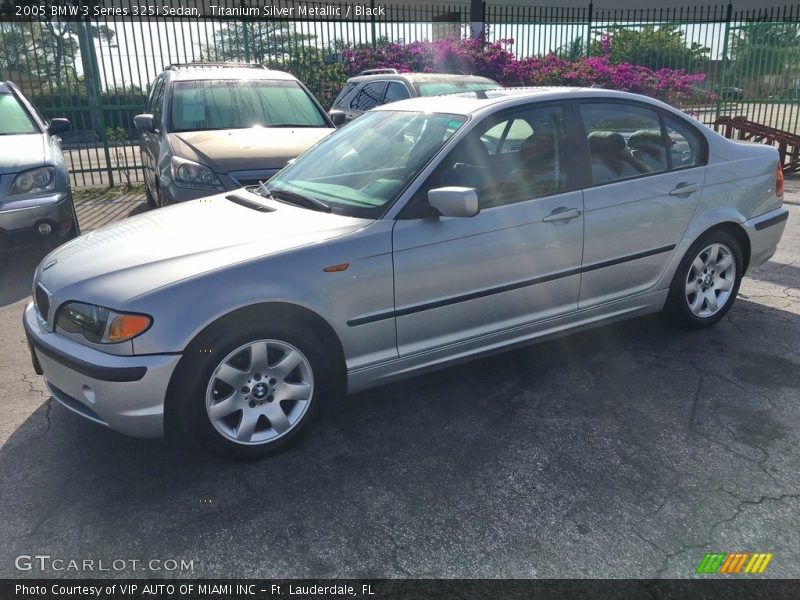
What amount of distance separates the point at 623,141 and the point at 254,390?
272 cm

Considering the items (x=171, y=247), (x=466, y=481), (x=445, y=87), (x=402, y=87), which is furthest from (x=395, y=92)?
(x=466, y=481)

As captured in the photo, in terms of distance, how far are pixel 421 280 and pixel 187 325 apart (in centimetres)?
117

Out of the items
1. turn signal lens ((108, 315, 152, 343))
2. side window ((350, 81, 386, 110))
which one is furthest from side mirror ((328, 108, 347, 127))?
turn signal lens ((108, 315, 152, 343))

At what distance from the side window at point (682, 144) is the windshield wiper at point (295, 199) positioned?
2.33 m

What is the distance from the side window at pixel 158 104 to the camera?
24.3 feet

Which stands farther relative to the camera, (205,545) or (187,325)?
(187,325)

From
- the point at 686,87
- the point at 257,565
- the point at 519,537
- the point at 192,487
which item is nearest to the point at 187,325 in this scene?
the point at 192,487

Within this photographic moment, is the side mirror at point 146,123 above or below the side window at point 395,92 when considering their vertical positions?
below

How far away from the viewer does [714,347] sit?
14.7ft

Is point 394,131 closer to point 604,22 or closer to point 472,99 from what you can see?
point 472,99

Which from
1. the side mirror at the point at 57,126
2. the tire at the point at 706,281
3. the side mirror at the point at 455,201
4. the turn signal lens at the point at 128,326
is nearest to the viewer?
the turn signal lens at the point at 128,326

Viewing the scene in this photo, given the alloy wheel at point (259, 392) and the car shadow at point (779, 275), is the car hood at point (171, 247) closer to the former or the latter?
the alloy wheel at point (259, 392)

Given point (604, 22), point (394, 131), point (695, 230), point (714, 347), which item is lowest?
point (714, 347)

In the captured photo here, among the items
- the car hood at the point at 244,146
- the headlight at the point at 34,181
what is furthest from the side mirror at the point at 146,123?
the headlight at the point at 34,181
